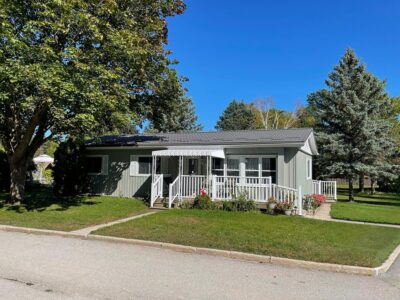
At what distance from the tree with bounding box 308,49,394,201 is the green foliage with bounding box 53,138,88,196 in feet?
50.4

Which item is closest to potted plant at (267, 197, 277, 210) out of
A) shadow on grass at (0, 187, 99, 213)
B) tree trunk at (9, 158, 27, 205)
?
shadow on grass at (0, 187, 99, 213)

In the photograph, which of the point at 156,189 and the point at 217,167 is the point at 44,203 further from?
the point at 217,167

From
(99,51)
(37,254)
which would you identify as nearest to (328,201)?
(99,51)

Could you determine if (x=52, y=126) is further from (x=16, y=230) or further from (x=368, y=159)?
(x=368, y=159)

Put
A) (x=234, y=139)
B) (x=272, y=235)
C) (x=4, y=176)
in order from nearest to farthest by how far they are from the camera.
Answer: (x=272, y=235)
(x=234, y=139)
(x=4, y=176)

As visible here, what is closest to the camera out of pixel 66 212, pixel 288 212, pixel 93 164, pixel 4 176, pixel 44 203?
pixel 66 212

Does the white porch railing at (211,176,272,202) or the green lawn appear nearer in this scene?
the green lawn

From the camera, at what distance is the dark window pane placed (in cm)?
1897

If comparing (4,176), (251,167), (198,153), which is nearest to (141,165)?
(198,153)

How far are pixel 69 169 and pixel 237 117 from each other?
117ft

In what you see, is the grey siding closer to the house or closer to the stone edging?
the house

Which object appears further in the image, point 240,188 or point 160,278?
point 240,188

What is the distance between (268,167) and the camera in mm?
14953

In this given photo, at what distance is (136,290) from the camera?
4898mm
